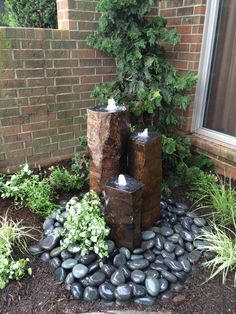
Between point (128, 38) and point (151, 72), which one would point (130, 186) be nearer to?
point (151, 72)

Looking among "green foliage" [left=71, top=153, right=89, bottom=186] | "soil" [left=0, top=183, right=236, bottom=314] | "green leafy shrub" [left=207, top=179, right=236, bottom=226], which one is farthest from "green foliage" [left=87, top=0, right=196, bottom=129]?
"soil" [left=0, top=183, right=236, bottom=314]

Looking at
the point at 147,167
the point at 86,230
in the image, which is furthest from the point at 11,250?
the point at 147,167

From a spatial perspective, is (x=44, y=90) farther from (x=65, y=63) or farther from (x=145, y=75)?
(x=145, y=75)

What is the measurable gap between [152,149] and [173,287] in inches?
36.7

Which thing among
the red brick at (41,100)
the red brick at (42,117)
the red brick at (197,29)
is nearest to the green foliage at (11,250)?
the red brick at (42,117)

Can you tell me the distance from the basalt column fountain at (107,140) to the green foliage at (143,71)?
626 millimetres

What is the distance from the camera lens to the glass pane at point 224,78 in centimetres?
290

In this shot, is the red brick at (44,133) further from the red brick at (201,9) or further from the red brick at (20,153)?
the red brick at (201,9)

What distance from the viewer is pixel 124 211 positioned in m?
1.96

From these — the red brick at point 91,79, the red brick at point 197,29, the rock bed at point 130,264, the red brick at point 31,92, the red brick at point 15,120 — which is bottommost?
the rock bed at point 130,264

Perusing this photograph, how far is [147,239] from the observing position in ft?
7.09

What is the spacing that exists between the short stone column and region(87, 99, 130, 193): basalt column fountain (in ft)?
0.67

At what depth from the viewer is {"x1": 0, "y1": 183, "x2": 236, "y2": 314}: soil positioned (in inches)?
68.4

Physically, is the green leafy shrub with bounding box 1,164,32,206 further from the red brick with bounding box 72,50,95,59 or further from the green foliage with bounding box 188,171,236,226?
the green foliage with bounding box 188,171,236,226
